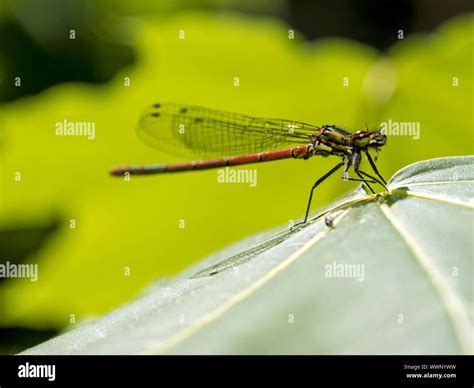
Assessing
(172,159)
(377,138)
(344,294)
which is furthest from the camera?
(172,159)

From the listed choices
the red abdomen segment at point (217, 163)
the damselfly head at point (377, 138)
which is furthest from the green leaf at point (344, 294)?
the red abdomen segment at point (217, 163)

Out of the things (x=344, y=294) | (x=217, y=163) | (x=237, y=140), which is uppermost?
(x=237, y=140)

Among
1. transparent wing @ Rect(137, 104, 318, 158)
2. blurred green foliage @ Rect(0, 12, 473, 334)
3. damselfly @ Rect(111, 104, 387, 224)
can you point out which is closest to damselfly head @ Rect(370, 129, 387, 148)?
→ damselfly @ Rect(111, 104, 387, 224)

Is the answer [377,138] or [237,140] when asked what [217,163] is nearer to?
[237,140]

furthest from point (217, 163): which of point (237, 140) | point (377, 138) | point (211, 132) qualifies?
point (377, 138)

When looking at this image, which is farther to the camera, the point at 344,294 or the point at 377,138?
the point at 377,138

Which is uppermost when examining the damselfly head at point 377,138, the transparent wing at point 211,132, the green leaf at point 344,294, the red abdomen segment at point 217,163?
the transparent wing at point 211,132

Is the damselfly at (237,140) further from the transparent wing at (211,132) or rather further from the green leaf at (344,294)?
the green leaf at (344,294)
